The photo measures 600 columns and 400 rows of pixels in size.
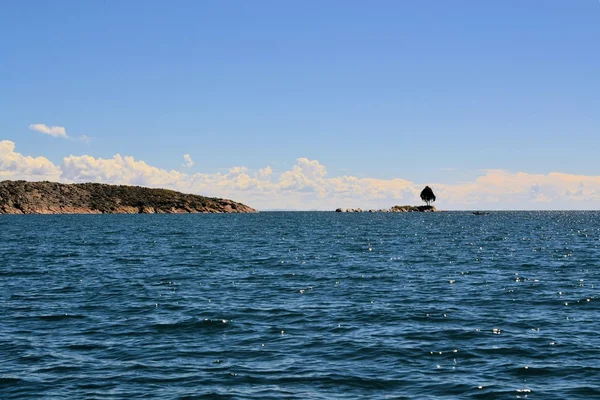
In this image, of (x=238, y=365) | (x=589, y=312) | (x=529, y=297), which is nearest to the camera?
(x=238, y=365)

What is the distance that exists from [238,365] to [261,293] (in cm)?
1467

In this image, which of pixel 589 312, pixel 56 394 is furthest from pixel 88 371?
pixel 589 312

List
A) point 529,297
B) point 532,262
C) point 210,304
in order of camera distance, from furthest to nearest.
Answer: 1. point 532,262
2. point 529,297
3. point 210,304

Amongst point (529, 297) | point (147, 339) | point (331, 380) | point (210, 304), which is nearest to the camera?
point (331, 380)

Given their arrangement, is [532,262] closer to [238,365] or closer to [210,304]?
[210,304]

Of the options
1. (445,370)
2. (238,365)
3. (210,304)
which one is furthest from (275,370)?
(210,304)

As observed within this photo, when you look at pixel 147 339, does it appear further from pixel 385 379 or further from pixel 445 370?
pixel 445 370

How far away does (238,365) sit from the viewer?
1861cm

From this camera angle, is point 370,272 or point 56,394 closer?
point 56,394

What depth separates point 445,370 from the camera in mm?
18047

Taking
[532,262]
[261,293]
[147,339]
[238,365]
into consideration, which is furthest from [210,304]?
[532,262]

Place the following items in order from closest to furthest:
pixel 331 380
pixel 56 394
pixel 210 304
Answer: pixel 56 394 → pixel 331 380 → pixel 210 304

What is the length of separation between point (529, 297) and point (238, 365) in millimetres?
19736

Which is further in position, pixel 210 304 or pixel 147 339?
pixel 210 304
